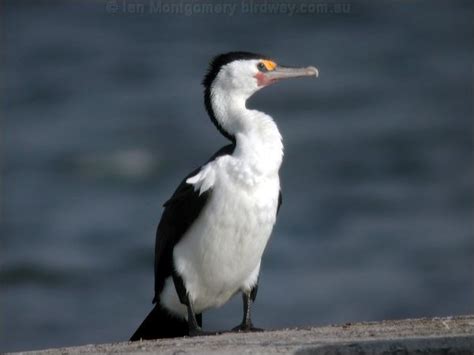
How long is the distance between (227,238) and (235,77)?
114cm

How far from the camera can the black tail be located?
10.5 m

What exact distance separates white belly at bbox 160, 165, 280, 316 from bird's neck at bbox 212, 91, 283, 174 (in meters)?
0.12

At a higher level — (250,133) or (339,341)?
(250,133)

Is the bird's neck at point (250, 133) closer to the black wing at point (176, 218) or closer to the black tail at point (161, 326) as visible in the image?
the black wing at point (176, 218)

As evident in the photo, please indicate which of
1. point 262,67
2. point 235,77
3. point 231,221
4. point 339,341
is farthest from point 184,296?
point 339,341

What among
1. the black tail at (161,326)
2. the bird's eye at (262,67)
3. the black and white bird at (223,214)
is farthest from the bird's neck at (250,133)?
the black tail at (161,326)

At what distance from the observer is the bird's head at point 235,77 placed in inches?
414

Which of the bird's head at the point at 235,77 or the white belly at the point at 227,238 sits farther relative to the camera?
the bird's head at the point at 235,77

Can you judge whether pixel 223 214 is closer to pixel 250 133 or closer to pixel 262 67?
pixel 250 133

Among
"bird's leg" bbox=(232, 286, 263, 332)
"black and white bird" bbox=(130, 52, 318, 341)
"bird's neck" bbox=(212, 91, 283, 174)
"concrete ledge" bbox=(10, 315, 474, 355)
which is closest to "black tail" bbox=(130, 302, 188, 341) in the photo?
"black and white bird" bbox=(130, 52, 318, 341)

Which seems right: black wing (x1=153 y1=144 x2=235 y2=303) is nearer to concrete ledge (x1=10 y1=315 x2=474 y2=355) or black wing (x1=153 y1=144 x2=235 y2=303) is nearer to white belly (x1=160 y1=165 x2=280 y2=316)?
white belly (x1=160 y1=165 x2=280 y2=316)

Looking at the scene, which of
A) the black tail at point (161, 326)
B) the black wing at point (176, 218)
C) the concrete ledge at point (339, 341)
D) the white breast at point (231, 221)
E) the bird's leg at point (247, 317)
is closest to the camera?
the concrete ledge at point (339, 341)

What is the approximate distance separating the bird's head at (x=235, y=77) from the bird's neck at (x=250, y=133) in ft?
0.06

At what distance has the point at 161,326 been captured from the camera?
10.6 m
